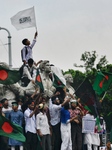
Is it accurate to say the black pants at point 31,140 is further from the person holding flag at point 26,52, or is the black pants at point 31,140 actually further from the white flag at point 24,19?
the white flag at point 24,19

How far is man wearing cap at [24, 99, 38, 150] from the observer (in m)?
26.1

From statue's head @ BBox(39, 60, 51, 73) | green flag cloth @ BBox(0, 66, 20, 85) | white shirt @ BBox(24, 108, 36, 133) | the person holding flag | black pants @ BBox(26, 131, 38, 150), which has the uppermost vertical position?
the person holding flag

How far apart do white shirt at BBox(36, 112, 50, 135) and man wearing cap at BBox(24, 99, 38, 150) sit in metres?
0.18

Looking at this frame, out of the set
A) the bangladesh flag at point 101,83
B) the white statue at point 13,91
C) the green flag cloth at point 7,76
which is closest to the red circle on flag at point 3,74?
the green flag cloth at point 7,76

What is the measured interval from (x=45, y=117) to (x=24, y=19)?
17.7 feet

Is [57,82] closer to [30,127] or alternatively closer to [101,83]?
[101,83]

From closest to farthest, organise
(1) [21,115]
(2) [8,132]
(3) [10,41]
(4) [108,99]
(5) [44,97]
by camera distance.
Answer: (2) [8,132]
(1) [21,115]
(5) [44,97]
(3) [10,41]
(4) [108,99]

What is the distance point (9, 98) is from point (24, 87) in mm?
1060

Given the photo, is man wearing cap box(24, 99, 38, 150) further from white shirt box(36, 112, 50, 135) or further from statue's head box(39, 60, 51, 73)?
statue's head box(39, 60, 51, 73)

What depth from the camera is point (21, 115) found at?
1028 inches

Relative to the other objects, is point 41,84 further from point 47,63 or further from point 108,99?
point 108,99

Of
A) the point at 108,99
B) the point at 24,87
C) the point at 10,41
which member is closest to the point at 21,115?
the point at 24,87

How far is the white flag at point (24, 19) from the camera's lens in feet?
98.9

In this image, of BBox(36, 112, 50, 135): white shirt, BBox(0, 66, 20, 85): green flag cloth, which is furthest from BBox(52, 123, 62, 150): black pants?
BBox(0, 66, 20, 85): green flag cloth
